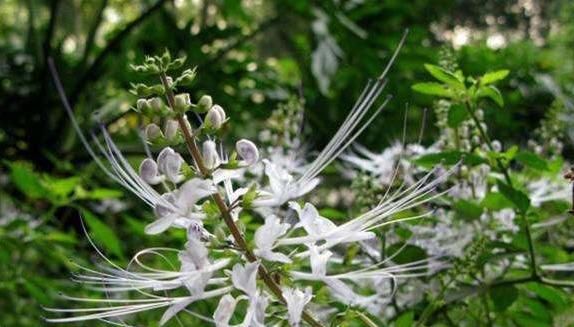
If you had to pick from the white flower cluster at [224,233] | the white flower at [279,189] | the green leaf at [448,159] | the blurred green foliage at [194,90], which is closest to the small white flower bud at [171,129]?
the white flower cluster at [224,233]

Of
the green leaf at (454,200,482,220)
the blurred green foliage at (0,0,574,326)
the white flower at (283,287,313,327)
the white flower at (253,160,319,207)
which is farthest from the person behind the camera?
the blurred green foliage at (0,0,574,326)

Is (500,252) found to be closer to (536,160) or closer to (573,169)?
(536,160)

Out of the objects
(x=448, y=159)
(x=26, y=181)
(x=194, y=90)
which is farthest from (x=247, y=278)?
(x=194, y=90)

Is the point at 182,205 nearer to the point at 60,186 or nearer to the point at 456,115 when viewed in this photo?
the point at 456,115

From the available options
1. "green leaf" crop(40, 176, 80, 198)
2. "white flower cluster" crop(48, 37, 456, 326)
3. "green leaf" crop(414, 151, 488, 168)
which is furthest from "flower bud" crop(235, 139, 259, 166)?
"green leaf" crop(40, 176, 80, 198)

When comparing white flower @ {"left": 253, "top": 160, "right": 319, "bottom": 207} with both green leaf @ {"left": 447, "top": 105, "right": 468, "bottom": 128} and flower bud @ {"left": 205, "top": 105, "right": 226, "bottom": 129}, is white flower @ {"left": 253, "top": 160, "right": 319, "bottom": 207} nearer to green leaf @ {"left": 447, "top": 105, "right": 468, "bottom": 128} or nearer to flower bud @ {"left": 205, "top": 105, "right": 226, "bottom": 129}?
flower bud @ {"left": 205, "top": 105, "right": 226, "bottom": 129}

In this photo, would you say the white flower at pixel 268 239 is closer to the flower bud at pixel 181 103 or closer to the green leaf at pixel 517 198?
the flower bud at pixel 181 103
